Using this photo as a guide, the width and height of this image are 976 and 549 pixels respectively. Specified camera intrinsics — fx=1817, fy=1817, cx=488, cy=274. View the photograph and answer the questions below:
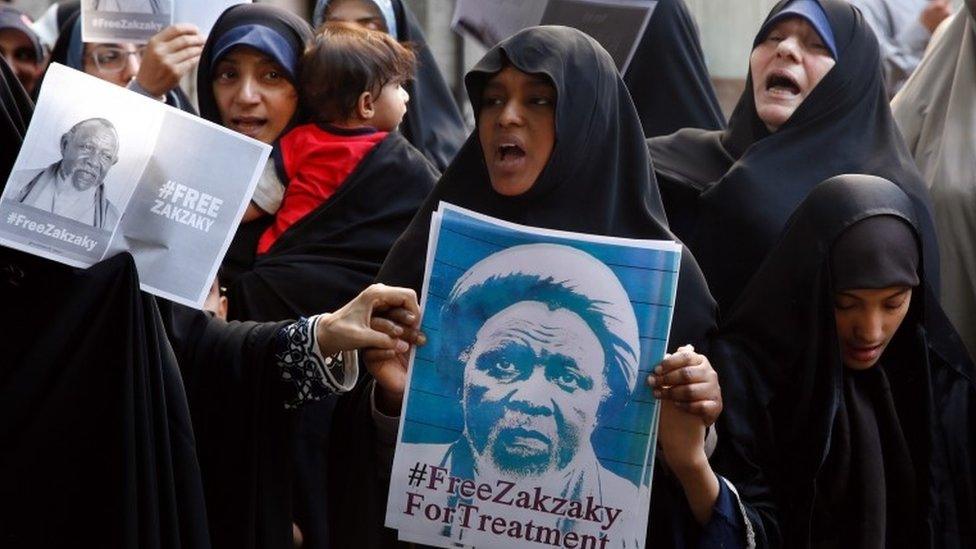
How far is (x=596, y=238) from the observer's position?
315 cm

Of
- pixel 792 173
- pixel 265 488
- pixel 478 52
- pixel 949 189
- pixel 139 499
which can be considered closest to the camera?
pixel 139 499

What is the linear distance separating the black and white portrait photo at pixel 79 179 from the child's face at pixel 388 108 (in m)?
1.52

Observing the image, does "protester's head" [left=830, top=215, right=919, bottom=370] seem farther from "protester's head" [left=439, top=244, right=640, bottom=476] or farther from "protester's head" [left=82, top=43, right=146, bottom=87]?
"protester's head" [left=82, top=43, right=146, bottom=87]

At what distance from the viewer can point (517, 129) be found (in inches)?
134

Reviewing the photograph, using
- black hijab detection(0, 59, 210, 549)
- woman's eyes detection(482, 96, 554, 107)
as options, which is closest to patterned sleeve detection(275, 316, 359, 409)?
black hijab detection(0, 59, 210, 549)

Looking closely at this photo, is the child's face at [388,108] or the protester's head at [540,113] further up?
the child's face at [388,108]

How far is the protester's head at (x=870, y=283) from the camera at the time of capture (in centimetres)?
352

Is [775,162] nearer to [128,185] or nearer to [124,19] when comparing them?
[124,19]

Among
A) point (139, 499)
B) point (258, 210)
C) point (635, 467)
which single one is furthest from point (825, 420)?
point (258, 210)

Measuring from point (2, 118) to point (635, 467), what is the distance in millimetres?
1224

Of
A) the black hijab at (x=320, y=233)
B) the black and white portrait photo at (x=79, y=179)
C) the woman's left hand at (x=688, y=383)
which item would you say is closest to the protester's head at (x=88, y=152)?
the black and white portrait photo at (x=79, y=179)

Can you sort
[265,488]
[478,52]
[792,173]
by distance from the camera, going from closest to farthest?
1. [265,488]
2. [792,173]
3. [478,52]

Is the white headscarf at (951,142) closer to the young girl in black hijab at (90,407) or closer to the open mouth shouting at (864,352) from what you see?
the open mouth shouting at (864,352)

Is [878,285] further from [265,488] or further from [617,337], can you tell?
[265,488]
